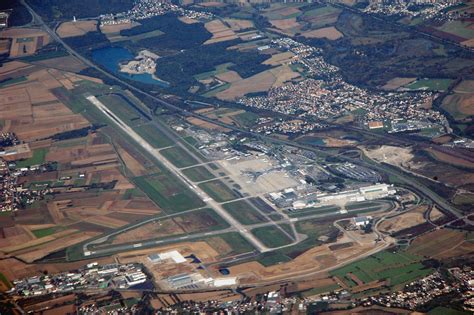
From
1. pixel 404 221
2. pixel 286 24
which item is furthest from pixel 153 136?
pixel 286 24

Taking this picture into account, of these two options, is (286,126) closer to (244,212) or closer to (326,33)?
(244,212)

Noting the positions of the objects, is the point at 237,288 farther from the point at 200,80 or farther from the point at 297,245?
the point at 200,80

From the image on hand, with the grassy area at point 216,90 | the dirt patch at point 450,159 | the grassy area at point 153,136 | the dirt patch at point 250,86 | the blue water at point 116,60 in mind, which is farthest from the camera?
the blue water at point 116,60

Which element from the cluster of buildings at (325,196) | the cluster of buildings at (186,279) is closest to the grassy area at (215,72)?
the cluster of buildings at (325,196)

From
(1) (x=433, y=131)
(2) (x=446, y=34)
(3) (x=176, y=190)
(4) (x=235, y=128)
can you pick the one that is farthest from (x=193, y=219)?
(2) (x=446, y=34)

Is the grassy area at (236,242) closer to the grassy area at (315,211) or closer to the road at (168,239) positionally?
the road at (168,239)

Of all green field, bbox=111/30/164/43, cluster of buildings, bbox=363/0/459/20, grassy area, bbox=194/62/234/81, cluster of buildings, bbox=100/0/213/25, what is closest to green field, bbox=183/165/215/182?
grassy area, bbox=194/62/234/81
